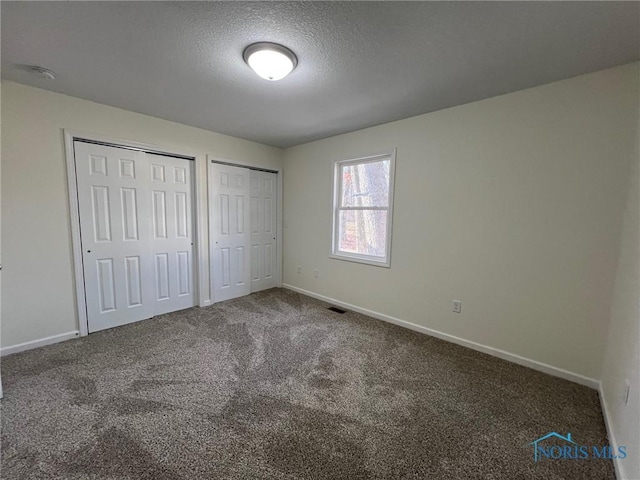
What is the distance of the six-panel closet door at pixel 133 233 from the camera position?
267 cm

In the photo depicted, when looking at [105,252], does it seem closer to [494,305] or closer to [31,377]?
[31,377]

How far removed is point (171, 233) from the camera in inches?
129

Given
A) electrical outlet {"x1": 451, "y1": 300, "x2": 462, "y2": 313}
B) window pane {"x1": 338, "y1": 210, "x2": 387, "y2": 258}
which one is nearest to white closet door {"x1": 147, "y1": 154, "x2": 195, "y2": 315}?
window pane {"x1": 338, "y1": 210, "x2": 387, "y2": 258}

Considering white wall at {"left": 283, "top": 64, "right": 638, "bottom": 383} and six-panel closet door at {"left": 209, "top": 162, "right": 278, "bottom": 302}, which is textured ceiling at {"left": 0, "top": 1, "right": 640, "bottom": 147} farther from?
six-panel closet door at {"left": 209, "top": 162, "right": 278, "bottom": 302}

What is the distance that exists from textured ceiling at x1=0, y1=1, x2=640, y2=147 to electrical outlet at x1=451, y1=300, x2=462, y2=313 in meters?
1.94

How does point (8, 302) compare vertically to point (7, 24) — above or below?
below

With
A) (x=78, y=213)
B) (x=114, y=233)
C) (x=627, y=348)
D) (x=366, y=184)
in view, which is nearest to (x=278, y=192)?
(x=366, y=184)

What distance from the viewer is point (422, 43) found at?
161cm

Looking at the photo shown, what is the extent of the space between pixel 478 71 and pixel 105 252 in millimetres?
3833

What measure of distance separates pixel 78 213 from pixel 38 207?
272 millimetres

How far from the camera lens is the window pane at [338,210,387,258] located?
129 inches

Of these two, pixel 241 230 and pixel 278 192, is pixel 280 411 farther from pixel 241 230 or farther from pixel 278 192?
pixel 278 192

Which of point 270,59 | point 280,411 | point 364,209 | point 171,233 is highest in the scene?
point 270,59

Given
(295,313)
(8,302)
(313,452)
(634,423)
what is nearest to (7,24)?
(8,302)
